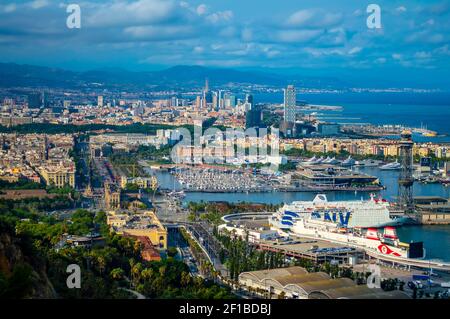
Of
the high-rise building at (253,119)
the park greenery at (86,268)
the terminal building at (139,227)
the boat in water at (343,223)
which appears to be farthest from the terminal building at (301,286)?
the high-rise building at (253,119)

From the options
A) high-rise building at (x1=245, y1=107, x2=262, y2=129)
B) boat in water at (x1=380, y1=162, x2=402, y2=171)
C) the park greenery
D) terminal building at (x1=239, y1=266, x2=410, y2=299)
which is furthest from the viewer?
high-rise building at (x1=245, y1=107, x2=262, y2=129)

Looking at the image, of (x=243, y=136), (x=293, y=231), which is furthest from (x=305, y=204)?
(x=243, y=136)

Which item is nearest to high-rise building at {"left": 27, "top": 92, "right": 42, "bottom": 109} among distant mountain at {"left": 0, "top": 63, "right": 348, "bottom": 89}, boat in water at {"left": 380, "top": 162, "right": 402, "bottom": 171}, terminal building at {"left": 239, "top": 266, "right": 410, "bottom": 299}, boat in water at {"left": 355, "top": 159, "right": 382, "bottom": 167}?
distant mountain at {"left": 0, "top": 63, "right": 348, "bottom": 89}

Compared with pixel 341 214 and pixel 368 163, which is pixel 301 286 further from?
pixel 368 163

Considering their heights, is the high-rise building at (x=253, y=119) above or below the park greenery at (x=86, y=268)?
above

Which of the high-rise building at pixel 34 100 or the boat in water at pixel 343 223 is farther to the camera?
the high-rise building at pixel 34 100

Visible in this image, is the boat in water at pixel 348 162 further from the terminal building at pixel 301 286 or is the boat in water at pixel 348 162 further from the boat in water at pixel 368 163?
the terminal building at pixel 301 286

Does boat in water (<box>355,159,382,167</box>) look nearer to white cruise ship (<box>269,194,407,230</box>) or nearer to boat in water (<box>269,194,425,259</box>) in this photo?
boat in water (<box>269,194,425,259</box>)

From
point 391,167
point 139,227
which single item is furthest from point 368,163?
point 139,227
